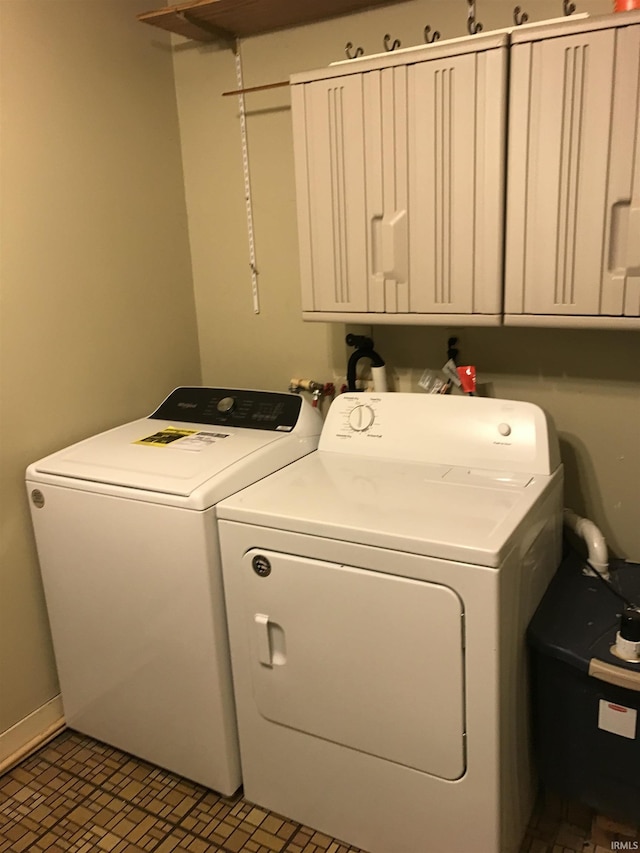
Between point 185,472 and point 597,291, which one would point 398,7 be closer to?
point 597,291

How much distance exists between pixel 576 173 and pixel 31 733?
204 cm

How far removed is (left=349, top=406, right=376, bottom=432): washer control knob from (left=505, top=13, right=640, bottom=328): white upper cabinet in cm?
51

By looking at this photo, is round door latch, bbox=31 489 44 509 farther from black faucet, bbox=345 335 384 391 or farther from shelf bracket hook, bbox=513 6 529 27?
shelf bracket hook, bbox=513 6 529 27

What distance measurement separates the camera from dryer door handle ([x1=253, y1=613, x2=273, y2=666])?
1608 mm

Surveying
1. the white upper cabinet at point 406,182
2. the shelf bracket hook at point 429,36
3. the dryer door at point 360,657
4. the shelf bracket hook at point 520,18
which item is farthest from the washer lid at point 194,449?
the shelf bracket hook at point 520,18

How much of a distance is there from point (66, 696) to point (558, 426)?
1595 mm

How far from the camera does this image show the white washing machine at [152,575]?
1.68m

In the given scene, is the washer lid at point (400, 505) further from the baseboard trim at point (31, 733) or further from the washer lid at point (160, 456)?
the baseboard trim at point (31, 733)

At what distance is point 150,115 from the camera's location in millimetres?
2264

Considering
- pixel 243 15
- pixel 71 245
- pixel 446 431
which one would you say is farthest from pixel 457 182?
pixel 71 245

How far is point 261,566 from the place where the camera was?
1.59 m

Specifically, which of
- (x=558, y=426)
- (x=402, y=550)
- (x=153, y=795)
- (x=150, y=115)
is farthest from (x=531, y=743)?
(x=150, y=115)

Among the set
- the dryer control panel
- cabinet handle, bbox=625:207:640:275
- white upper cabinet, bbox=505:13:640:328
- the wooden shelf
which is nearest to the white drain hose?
the dryer control panel

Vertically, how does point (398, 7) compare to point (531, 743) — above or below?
above
